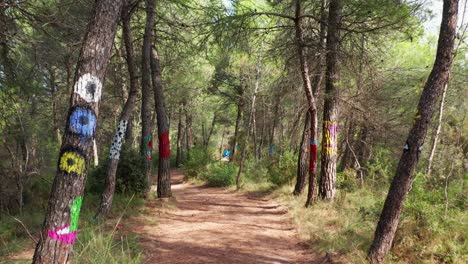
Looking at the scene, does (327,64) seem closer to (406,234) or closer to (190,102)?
(406,234)

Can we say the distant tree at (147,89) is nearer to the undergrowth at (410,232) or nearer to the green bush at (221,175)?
the undergrowth at (410,232)

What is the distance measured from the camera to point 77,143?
322 centimetres

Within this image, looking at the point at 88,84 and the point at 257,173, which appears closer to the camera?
the point at 88,84

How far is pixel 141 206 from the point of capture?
9008 millimetres

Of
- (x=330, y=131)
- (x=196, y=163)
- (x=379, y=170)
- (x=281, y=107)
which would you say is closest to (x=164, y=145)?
(x=330, y=131)

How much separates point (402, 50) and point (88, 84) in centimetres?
1571

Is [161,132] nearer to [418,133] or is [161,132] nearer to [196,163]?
[418,133]

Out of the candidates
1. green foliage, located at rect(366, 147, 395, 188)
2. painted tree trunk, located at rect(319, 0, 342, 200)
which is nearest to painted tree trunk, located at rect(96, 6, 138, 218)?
painted tree trunk, located at rect(319, 0, 342, 200)

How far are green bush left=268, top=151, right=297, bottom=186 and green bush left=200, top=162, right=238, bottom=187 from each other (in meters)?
3.02

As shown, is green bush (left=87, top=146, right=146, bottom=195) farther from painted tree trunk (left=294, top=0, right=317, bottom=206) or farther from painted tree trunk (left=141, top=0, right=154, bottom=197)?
painted tree trunk (left=294, top=0, right=317, bottom=206)

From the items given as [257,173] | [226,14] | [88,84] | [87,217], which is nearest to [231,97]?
[257,173]

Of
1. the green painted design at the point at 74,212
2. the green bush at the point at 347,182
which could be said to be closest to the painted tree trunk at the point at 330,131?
the green bush at the point at 347,182

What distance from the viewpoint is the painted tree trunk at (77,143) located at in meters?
3.16

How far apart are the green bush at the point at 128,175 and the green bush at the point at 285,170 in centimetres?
543
